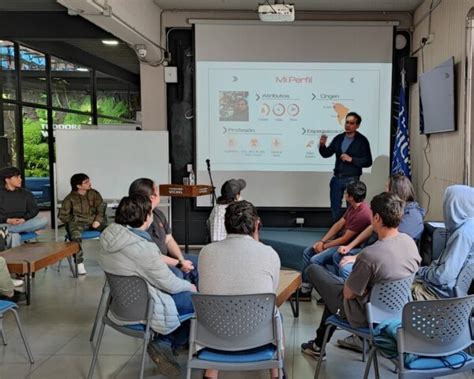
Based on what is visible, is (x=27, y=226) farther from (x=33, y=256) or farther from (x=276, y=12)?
(x=276, y=12)

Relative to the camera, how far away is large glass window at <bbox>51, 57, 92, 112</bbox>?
29.2 ft

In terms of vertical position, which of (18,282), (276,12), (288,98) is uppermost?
(276,12)

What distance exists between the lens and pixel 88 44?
28.5 feet

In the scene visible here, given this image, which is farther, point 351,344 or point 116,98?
point 116,98

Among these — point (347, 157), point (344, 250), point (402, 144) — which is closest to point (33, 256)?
point (344, 250)

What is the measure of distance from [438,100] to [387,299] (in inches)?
129

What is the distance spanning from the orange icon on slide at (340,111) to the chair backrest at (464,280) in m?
3.79

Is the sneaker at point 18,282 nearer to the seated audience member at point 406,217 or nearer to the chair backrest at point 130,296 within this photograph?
A: the chair backrest at point 130,296

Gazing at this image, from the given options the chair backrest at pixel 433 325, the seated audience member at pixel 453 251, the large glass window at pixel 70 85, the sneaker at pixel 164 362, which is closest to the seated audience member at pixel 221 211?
the sneaker at pixel 164 362

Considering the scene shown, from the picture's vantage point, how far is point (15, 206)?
17.3 feet

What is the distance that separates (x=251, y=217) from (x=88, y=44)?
7.46m

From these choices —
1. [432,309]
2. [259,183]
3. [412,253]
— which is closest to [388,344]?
[432,309]

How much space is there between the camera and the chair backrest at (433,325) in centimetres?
208

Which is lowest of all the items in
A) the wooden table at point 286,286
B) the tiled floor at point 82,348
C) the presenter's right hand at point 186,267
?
the tiled floor at point 82,348
